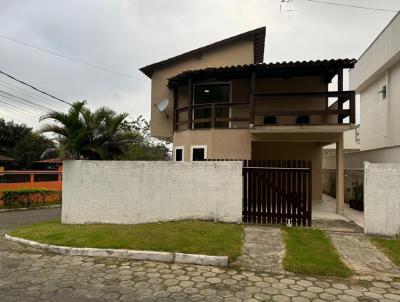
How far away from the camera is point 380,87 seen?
16062 millimetres

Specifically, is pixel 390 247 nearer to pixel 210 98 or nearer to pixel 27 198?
pixel 210 98

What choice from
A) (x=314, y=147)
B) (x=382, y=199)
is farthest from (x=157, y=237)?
(x=314, y=147)

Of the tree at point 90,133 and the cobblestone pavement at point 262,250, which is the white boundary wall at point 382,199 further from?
the tree at point 90,133

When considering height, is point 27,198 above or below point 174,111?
below

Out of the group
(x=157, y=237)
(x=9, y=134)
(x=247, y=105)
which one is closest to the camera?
(x=157, y=237)

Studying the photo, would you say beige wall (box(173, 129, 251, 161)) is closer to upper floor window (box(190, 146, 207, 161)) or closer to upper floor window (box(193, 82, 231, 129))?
upper floor window (box(190, 146, 207, 161))

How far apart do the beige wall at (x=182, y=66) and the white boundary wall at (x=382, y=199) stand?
8159 millimetres

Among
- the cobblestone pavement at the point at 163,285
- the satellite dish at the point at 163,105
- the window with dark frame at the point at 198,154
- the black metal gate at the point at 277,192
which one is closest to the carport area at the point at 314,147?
the black metal gate at the point at 277,192

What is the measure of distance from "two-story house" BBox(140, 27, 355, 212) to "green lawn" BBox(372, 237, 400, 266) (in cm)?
333

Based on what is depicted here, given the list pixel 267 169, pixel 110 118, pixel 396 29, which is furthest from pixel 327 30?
pixel 110 118

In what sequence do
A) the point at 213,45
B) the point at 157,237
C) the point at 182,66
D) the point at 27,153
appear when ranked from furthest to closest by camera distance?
the point at 27,153 < the point at 182,66 < the point at 213,45 < the point at 157,237

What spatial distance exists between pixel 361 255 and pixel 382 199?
1803 millimetres

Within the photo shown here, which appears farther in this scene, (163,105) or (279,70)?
(163,105)

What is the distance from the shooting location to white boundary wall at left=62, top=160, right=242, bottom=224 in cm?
903
